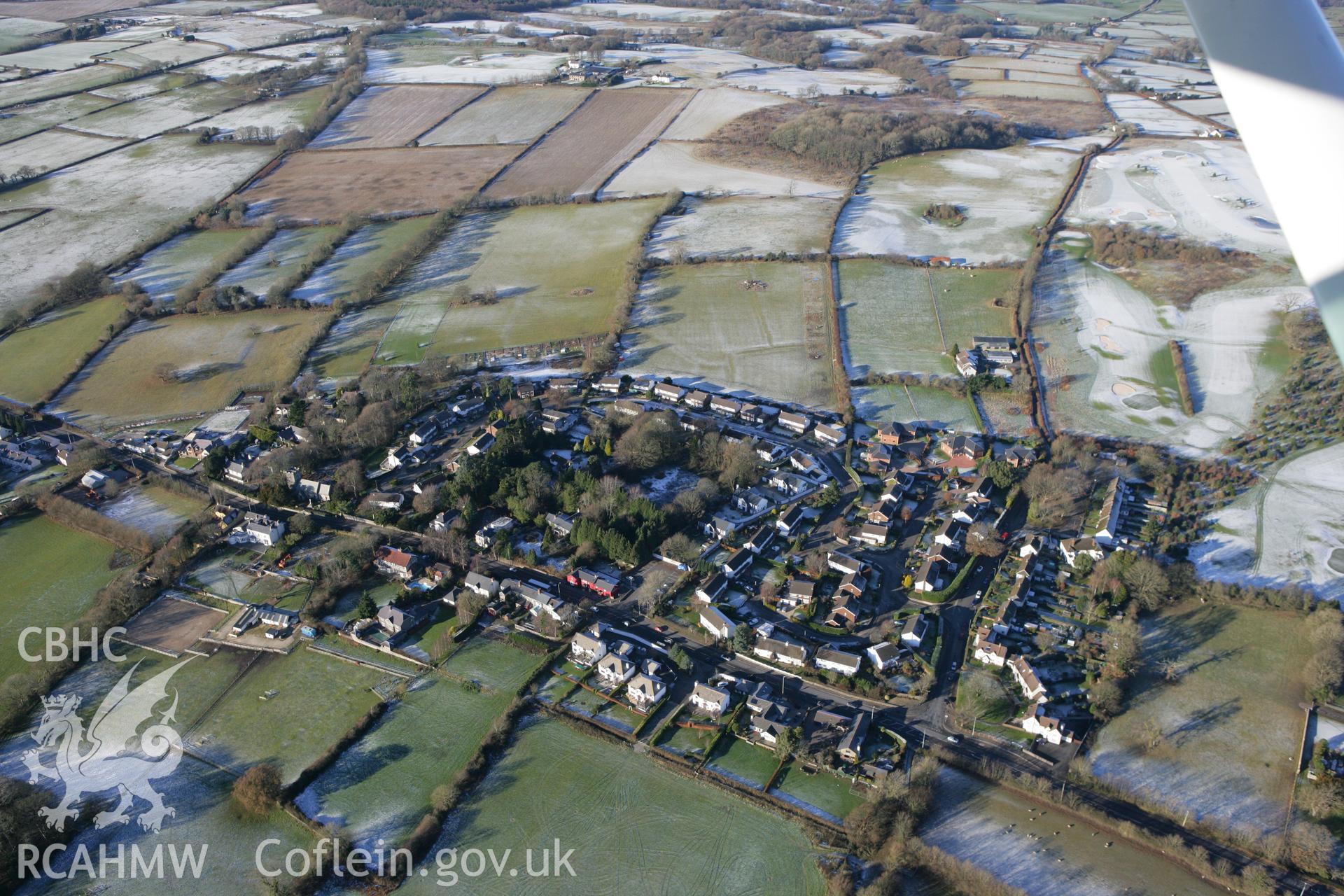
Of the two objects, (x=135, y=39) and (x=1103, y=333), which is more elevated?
(x=135, y=39)

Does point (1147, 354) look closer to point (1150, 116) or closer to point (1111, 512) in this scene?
point (1111, 512)

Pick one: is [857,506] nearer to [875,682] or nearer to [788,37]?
[875,682]

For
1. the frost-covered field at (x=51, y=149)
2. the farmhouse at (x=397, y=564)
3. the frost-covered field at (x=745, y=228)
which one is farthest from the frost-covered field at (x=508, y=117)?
the farmhouse at (x=397, y=564)

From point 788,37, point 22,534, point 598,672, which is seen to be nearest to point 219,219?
point 22,534

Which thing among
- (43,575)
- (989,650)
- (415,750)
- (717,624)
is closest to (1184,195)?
(989,650)

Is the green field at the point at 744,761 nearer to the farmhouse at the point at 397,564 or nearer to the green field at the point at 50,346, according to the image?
the farmhouse at the point at 397,564

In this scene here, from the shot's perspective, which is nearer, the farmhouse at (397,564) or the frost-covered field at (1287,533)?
the frost-covered field at (1287,533)
